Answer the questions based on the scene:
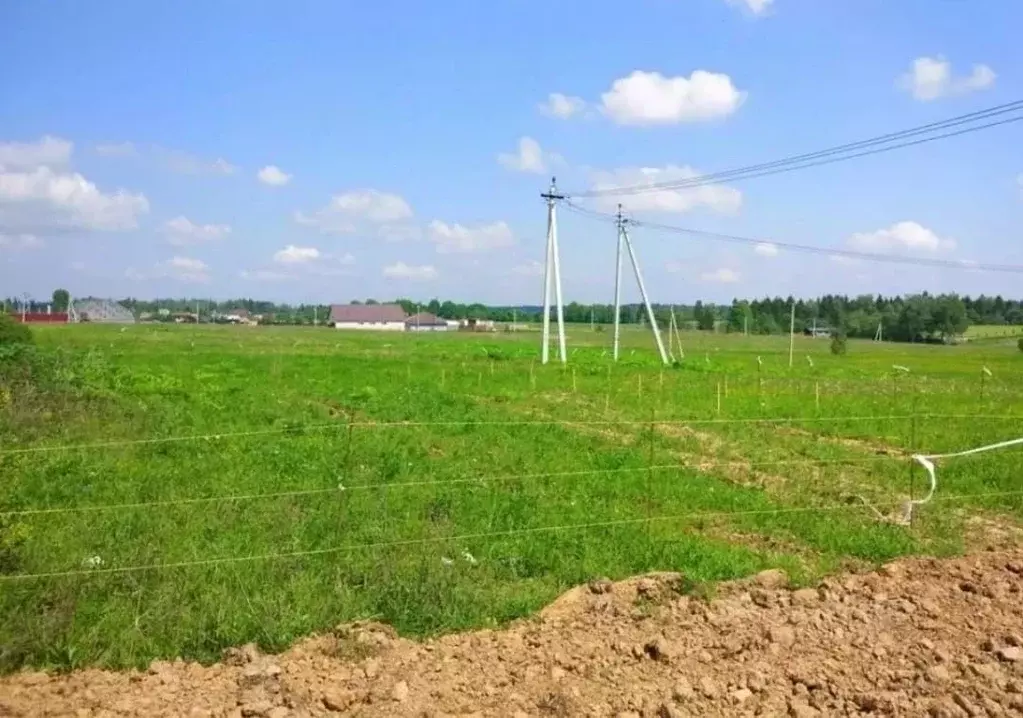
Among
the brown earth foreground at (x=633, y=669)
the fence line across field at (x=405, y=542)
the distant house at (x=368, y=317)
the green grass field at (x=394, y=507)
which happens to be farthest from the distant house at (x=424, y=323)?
the brown earth foreground at (x=633, y=669)

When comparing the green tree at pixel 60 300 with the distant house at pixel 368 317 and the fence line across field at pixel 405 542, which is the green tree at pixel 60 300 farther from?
the fence line across field at pixel 405 542

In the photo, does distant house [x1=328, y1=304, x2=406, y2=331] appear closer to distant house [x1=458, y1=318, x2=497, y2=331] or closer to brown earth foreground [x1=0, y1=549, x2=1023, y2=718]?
distant house [x1=458, y1=318, x2=497, y2=331]

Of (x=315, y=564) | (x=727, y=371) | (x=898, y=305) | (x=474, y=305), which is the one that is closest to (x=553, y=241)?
(x=727, y=371)

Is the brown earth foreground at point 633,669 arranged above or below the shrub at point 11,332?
below

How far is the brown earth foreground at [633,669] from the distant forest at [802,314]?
2285 inches

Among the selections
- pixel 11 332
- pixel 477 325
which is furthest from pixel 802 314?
pixel 11 332

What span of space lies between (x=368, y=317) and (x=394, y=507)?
122m

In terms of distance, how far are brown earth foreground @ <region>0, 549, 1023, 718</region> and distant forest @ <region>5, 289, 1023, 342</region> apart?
190 ft

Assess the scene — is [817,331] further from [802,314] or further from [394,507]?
[394,507]

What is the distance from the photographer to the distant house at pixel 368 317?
12481 centimetres

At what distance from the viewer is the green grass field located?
6.00 meters

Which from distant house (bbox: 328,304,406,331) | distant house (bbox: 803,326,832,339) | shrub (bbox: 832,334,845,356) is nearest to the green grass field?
shrub (bbox: 832,334,845,356)

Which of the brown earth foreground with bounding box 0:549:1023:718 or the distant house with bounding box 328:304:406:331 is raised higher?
the distant house with bounding box 328:304:406:331

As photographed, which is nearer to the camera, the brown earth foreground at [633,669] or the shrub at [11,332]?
the brown earth foreground at [633,669]
